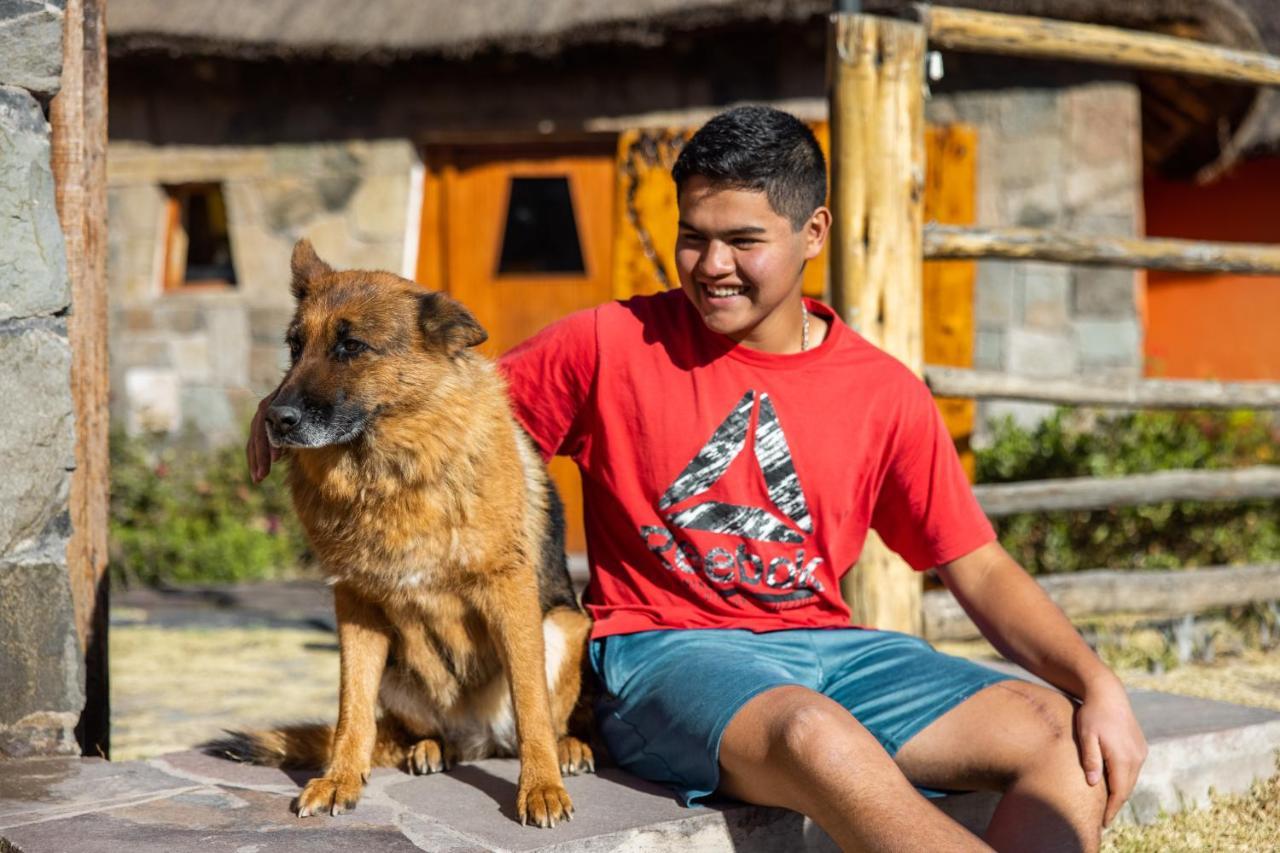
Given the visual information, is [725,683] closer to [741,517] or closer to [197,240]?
[741,517]

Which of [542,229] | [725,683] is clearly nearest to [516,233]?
[542,229]

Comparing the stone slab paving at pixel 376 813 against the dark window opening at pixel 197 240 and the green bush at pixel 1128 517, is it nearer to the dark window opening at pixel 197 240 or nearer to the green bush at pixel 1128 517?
the green bush at pixel 1128 517

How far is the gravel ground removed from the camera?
10.5 ft

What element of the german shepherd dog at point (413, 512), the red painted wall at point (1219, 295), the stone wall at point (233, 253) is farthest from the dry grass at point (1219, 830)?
the red painted wall at point (1219, 295)

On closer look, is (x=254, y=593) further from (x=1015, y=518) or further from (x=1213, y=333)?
(x=1213, y=333)

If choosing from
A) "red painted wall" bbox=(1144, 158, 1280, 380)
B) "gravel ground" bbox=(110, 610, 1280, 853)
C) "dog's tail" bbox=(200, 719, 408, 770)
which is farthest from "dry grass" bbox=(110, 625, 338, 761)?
"red painted wall" bbox=(1144, 158, 1280, 380)

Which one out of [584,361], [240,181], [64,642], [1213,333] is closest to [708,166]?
[584,361]

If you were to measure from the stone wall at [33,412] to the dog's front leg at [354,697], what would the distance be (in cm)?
73

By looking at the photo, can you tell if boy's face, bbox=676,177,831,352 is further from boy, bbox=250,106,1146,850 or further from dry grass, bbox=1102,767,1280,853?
dry grass, bbox=1102,767,1280,853

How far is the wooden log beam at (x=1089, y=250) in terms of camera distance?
4492 millimetres

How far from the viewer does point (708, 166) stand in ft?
9.30

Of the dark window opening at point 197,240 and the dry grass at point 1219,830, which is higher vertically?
the dark window opening at point 197,240

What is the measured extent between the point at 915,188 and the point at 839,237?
0.31 meters

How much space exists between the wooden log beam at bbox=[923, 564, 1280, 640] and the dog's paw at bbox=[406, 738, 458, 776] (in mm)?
2627
